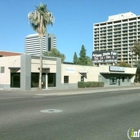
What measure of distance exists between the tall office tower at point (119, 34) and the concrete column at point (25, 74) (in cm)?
12540

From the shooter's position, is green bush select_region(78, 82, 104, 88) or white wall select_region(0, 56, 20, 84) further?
green bush select_region(78, 82, 104, 88)

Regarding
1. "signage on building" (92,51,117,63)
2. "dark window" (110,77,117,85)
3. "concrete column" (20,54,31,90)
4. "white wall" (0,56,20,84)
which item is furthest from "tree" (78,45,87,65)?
"concrete column" (20,54,31,90)

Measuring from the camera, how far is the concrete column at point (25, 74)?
3409 cm

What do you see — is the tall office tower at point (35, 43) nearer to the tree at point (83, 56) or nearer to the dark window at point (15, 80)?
the tree at point (83, 56)

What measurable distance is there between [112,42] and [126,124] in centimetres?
15666

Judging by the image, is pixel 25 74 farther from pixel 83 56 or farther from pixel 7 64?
pixel 83 56

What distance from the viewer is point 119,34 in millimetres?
159750

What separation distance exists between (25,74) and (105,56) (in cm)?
2764

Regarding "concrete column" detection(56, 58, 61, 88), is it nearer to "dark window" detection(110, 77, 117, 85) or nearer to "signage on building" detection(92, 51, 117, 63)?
"dark window" detection(110, 77, 117, 85)

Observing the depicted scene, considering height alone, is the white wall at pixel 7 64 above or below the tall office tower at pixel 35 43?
below

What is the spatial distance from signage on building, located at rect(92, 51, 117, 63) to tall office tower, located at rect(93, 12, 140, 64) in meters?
98.7

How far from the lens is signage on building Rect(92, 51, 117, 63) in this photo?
5667 centimetres

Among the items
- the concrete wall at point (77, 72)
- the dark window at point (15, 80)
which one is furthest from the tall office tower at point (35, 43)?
the dark window at point (15, 80)

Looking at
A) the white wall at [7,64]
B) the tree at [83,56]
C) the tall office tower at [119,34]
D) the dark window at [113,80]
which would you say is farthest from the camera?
the tall office tower at [119,34]
